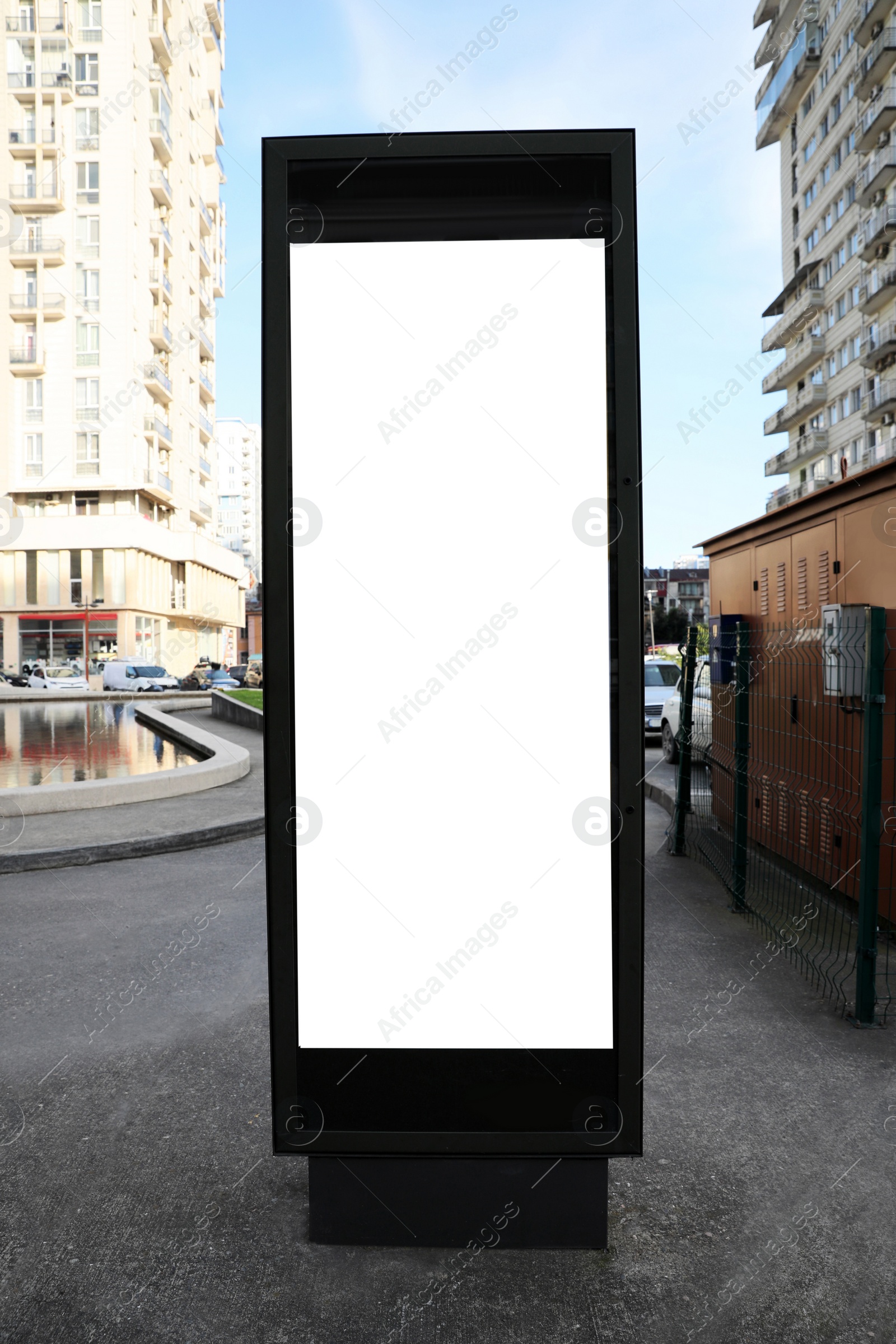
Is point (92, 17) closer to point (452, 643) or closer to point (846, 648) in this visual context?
point (846, 648)

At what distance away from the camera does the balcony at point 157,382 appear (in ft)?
169

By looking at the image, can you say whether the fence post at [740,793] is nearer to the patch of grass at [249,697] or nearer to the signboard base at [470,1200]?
the signboard base at [470,1200]

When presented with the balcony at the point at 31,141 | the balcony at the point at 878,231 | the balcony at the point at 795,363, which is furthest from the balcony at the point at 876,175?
the balcony at the point at 31,141

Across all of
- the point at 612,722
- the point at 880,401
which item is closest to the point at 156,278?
the point at 880,401

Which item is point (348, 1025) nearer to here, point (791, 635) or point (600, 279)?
point (600, 279)

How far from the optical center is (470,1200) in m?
2.40

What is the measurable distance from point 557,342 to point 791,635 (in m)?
4.51

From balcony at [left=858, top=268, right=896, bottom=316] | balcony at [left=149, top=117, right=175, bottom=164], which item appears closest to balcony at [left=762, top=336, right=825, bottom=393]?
balcony at [left=858, top=268, right=896, bottom=316]

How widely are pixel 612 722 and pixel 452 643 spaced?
443 mm

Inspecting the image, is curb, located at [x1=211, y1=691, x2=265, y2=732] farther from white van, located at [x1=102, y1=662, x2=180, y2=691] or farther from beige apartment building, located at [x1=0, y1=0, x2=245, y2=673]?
beige apartment building, located at [x1=0, y1=0, x2=245, y2=673]

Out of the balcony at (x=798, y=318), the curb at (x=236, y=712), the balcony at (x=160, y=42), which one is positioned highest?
the balcony at (x=160, y=42)

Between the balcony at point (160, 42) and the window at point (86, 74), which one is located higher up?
the balcony at point (160, 42)

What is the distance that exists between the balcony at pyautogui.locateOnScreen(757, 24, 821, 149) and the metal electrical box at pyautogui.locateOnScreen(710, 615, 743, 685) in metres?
53.7

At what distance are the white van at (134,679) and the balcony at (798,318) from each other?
126 ft
